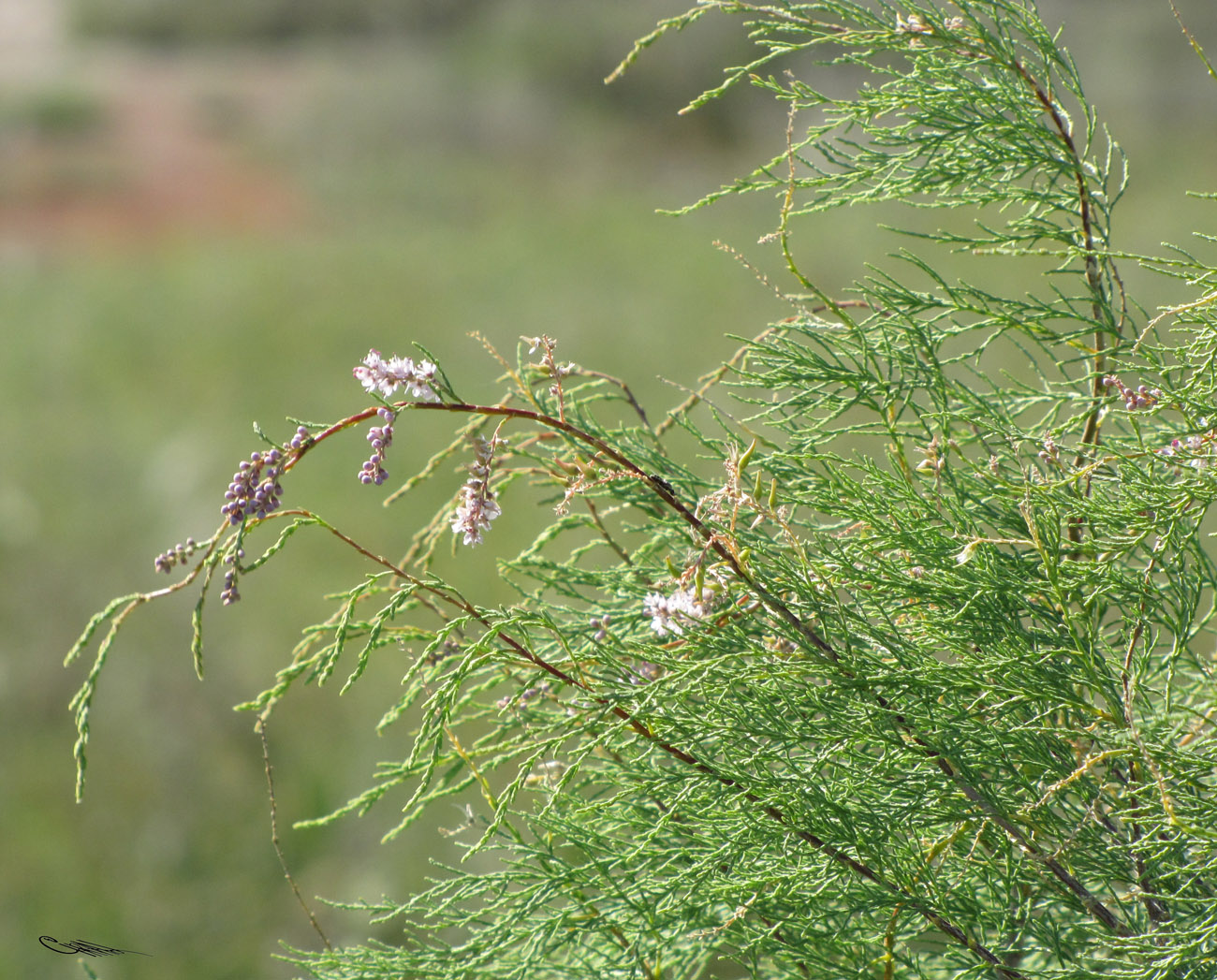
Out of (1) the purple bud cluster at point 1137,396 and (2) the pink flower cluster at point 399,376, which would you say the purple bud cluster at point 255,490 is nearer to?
(2) the pink flower cluster at point 399,376

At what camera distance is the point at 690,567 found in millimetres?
648

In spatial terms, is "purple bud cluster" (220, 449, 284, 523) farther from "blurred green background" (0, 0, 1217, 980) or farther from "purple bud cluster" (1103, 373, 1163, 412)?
"blurred green background" (0, 0, 1217, 980)

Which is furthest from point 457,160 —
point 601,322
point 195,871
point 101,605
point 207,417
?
point 195,871

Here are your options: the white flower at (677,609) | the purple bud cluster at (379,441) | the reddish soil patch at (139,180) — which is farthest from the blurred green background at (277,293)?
the purple bud cluster at (379,441)

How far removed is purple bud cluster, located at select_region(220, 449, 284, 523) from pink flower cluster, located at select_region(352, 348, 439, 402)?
7 cm

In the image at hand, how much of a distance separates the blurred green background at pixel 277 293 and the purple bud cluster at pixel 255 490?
7.50 feet

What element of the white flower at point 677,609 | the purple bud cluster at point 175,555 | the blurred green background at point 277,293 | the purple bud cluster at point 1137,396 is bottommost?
the white flower at point 677,609

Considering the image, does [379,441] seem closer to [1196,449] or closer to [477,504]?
[477,504]

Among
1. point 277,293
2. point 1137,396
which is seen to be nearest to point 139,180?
point 277,293

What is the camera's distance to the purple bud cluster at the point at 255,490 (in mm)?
588

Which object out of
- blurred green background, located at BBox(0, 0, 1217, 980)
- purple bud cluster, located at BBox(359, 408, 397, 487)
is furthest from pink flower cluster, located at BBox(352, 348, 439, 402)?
blurred green background, located at BBox(0, 0, 1217, 980)

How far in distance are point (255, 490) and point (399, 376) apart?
0.11 m

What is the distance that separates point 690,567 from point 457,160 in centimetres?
1542

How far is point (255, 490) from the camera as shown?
60cm
